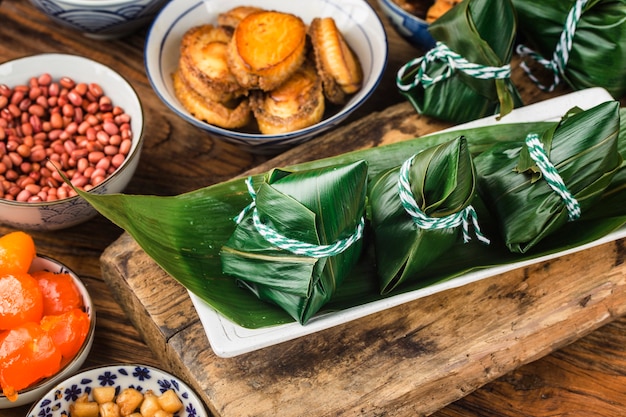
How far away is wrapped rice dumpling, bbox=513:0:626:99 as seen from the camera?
205 cm

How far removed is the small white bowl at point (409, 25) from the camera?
2334 mm

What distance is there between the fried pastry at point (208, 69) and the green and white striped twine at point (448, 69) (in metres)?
0.52

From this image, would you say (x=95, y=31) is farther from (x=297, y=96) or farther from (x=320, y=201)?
(x=320, y=201)

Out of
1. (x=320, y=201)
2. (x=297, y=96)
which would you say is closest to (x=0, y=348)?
(x=320, y=201)

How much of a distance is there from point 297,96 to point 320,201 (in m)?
A: 0.68

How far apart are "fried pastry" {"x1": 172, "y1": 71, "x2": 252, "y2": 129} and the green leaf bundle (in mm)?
558

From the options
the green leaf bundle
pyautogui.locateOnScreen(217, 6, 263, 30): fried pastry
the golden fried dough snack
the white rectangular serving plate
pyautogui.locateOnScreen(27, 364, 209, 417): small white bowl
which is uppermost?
pyautogui.locateOnScreen(217, 6, 263, 30): fried pastry

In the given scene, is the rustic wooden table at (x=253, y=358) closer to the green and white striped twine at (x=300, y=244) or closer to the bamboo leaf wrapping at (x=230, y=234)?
the bamboo leaf wrapping at (x=230, y=234)

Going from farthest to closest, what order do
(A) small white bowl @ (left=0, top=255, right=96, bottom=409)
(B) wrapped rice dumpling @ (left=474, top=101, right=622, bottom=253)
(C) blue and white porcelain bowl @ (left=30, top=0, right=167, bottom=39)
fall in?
(C) blue and white porcelain bowl @ (left=30, top=0, right=167, bottom=39)
(A) small white bowl @ (left=0, top=255, right=96, bottom=409)
(B) wrapped rice dumpling @ (left=474, top=101, right=622, bottom=253)

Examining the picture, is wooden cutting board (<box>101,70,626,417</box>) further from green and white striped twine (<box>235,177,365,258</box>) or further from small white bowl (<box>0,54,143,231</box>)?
green and white striped twine (<box>235,177,365,258</box>)

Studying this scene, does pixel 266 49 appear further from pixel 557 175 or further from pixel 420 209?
pixel 557 175

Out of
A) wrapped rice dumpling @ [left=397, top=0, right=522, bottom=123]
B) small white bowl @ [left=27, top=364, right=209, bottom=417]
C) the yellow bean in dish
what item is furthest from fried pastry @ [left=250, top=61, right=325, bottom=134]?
small white bowl @ [left=27, top=364, right=209, bottom=417]

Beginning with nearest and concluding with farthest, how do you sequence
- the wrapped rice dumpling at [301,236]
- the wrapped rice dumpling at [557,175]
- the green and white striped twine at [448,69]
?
1. the wrapped rice dumpling at [301,236]
2. the wrapped rice dumpling at [557,175]
3. the green and white striped twine at [448,69]

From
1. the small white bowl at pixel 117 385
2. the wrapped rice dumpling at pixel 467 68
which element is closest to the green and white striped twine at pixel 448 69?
the wrapped rice dumpling at pixel 467 68
